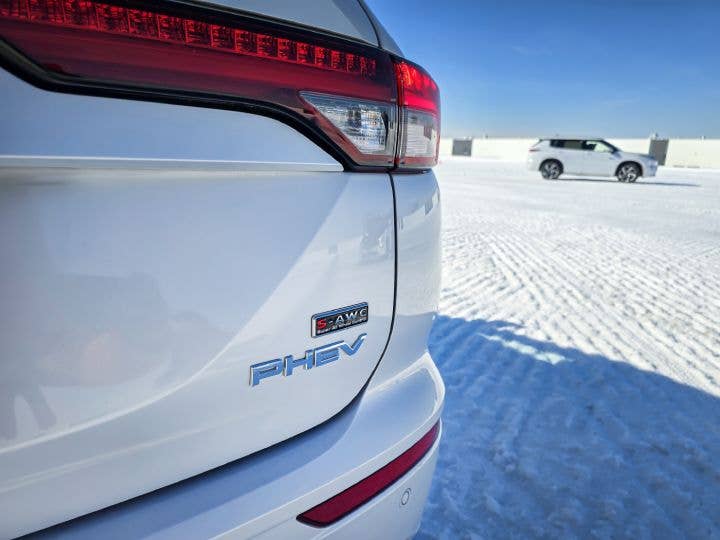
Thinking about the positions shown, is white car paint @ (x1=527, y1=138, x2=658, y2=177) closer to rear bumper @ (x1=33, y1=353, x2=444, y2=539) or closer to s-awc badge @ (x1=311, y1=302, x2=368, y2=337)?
rear bumper @ (x1=33, y1=353, x2=444, y2=539)

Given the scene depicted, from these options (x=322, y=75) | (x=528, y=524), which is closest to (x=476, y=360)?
(x=528, y=524)

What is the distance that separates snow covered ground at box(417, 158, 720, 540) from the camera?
1.66 m

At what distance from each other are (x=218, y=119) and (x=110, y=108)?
0.14m

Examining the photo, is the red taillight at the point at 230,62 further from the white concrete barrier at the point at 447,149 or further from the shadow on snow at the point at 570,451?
the white concrete barrier at the point at 447,149

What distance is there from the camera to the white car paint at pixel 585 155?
54.2 ft

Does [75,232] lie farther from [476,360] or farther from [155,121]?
[476,360]

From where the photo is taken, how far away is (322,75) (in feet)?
2.46

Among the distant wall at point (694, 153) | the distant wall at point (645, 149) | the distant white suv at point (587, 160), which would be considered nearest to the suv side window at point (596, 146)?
the distant white suv at point (587, 160)

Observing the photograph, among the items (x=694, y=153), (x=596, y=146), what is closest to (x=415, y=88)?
(x=596, y=146)

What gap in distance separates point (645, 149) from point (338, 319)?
1652 inches

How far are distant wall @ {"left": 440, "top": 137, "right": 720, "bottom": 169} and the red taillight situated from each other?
30.3 metres

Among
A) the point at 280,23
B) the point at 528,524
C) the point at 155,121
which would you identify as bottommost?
the point at 528,524

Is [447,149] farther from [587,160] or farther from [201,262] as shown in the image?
[201,262]

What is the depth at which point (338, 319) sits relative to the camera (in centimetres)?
82
